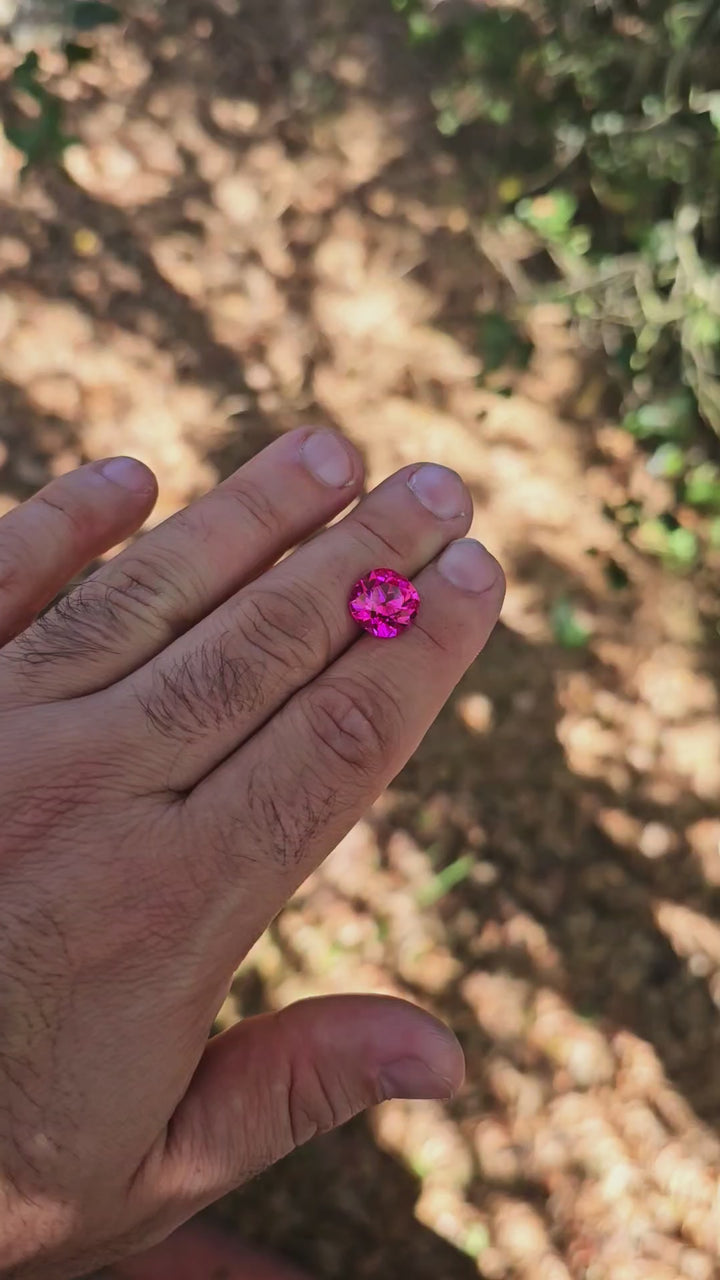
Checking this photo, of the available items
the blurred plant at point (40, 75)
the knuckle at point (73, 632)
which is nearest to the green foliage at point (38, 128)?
the blurred plant at point (40, 75)

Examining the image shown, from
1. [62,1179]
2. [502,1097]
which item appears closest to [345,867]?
[502,1097]

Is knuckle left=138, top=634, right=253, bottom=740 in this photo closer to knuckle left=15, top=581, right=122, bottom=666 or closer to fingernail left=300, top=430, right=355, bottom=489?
knuckle left=15, top=581, right=122, bottom=666

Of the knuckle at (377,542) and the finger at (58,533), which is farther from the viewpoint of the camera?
the finger at (58,533)

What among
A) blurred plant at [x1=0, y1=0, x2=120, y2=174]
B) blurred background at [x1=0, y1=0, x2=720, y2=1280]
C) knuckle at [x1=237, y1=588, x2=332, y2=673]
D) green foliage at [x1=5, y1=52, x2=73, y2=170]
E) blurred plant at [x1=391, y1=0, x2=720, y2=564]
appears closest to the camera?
knuckle at [x1=237, y1=588, x2=332, y2=673]

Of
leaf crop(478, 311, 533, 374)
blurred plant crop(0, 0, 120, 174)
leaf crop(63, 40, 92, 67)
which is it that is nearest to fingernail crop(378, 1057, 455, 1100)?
leaf crop(478, 311, 533, 374)

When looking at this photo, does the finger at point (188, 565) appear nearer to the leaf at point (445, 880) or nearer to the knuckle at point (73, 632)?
the knuckle at point (73, 632)

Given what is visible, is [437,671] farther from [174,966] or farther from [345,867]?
[345,867]

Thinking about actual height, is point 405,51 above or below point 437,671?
above
